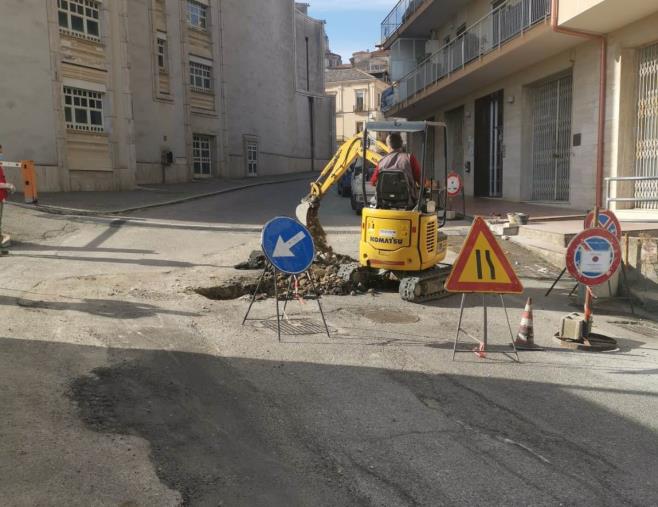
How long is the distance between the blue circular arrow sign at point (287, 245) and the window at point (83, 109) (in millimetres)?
18294

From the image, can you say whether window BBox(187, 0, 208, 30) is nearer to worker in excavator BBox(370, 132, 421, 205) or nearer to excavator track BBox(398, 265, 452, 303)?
worker in excavator BBox(370, 132, 421, 205)

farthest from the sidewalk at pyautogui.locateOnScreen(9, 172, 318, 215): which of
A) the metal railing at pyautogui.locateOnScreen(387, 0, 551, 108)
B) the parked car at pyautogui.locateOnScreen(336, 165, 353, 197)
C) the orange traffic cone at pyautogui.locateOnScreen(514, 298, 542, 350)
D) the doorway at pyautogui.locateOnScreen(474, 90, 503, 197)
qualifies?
the orange traffic cone at pyautogui.locateOnScreen(514, 298, 542, 350)

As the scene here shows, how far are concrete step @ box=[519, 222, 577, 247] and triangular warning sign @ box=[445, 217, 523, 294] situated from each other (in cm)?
590

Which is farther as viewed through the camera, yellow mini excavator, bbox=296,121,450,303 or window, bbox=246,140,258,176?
window, bbox=246,140,258,176

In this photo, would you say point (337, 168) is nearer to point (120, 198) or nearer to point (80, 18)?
point (120, 198)

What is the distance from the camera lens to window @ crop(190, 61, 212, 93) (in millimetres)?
31609

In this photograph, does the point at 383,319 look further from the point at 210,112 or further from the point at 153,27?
the point at 210,112

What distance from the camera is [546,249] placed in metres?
11.1

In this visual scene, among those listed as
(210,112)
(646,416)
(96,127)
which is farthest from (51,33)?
(646,416)

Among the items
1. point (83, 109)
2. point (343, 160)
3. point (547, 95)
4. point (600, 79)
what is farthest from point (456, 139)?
point (343, 160)

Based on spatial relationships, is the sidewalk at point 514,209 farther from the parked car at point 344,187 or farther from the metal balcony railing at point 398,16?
the metal balcony railing at point 398,16

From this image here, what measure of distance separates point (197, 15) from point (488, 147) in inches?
733

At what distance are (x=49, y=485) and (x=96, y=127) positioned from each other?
21.9 m

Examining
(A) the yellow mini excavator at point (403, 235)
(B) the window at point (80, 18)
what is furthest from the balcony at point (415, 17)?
(A) the yellow mini excavator at point (403, 235)
